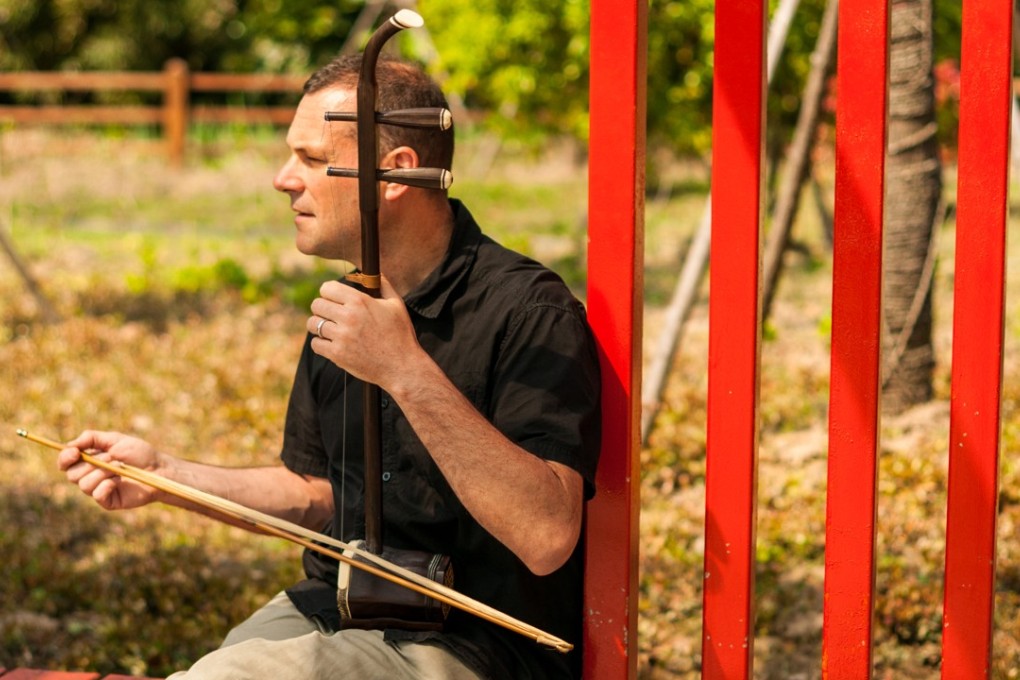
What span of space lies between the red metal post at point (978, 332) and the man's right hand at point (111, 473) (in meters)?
1.32

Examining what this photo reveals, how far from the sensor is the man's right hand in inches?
88.0

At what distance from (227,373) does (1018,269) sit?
175 inches

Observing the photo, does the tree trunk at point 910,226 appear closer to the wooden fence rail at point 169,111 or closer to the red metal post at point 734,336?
the red metal post at point 734,336

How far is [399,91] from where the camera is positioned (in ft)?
7.10

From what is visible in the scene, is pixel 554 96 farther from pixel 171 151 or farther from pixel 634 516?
pixel 171 151

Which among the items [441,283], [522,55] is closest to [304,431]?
[441,283]

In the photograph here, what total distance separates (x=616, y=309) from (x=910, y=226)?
2.78 metres

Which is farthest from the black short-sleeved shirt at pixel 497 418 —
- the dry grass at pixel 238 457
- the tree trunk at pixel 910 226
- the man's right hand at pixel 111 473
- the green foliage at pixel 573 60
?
the green foliage at pixel 573 60

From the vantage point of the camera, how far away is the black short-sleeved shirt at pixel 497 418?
2.01 meters

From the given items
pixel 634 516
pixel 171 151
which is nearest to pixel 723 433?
pixel 634 516

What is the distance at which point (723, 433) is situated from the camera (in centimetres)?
207

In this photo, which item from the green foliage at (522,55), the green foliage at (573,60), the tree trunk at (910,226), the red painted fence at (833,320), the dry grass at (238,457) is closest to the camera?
the red painted fence at (833,320)

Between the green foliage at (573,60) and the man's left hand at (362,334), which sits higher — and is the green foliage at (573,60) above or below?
above

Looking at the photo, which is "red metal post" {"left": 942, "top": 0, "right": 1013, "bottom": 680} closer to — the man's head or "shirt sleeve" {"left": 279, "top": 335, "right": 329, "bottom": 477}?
the man's head
